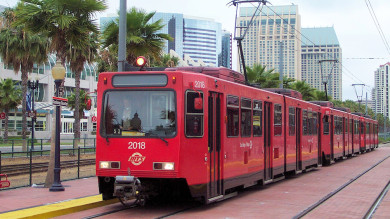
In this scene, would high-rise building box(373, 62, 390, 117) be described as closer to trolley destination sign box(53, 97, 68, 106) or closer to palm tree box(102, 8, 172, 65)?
palm tree box(102, 8, 172, 65)

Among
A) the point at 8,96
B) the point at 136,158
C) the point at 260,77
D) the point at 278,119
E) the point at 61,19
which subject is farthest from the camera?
the point at 8,96

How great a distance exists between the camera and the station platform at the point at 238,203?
11.1 metres

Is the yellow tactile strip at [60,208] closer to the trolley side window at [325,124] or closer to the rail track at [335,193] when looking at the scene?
the rail track at [335,193]

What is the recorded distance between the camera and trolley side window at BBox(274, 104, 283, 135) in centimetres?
1727

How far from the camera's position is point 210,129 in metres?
11.9

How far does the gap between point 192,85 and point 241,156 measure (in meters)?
3.26

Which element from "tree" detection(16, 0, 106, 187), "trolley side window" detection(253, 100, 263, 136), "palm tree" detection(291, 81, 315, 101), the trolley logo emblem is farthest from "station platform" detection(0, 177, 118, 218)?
"palm tree" detection(291, 81, 315, 101)

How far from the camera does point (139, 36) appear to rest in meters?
21.0

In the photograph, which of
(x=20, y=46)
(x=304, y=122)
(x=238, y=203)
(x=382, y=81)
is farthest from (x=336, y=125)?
(x=382, y=81)

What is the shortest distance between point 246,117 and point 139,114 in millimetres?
3945

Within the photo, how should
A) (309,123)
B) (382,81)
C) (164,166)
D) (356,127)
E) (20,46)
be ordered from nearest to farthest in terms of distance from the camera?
(164,166) < (309,123) < (20,46) < (356,127) < (382,81)

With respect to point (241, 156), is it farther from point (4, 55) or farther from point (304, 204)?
point (4, 55)

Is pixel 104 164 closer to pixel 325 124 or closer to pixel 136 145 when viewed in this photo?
pixel 136 145

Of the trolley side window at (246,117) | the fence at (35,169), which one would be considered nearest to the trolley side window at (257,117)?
the trolley side window at (246,117)
